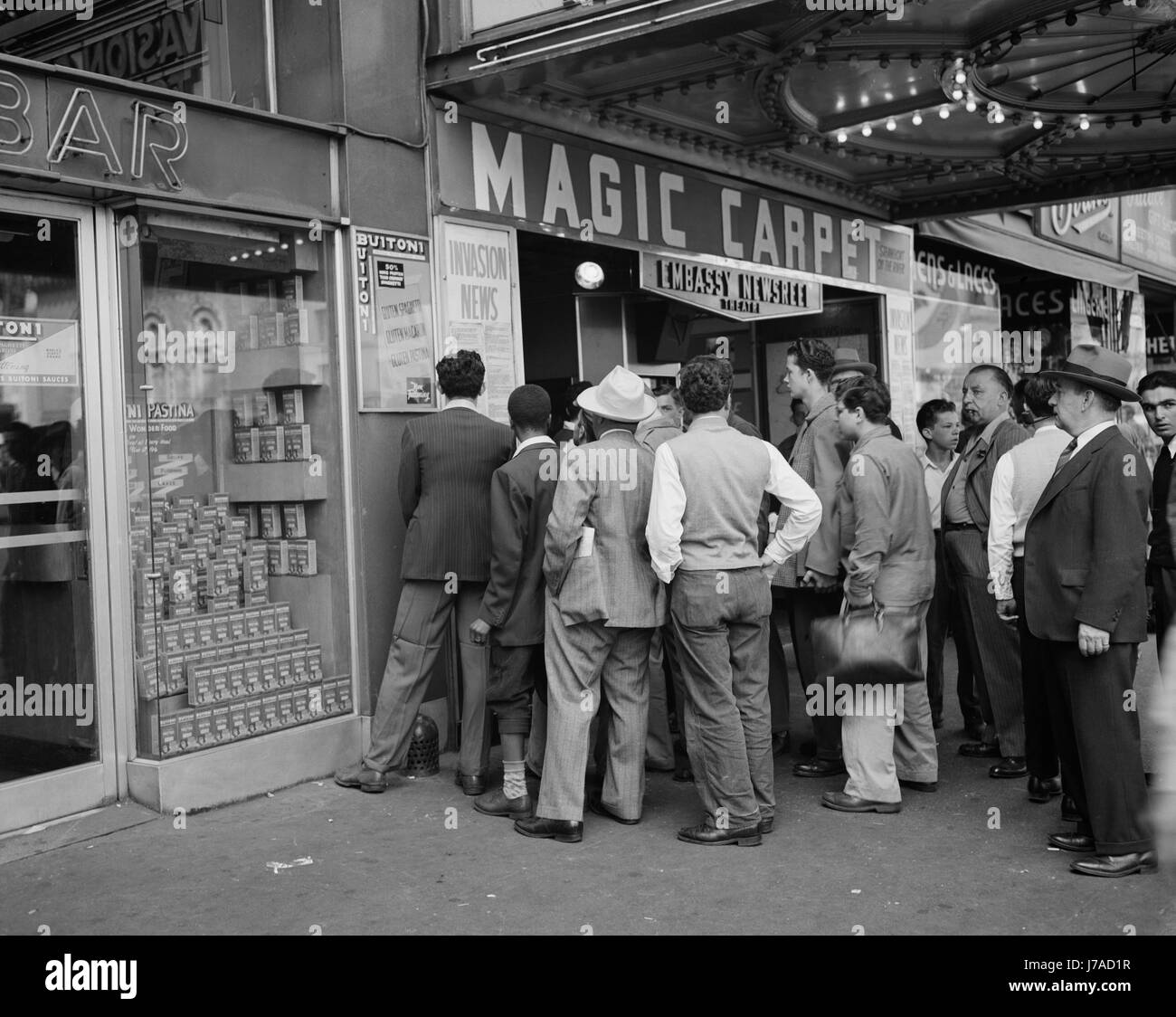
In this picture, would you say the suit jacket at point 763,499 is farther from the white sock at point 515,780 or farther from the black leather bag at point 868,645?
the white sock at point 515,780

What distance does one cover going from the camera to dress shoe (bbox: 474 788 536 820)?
571 cm

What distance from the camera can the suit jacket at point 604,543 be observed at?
525 centimetres

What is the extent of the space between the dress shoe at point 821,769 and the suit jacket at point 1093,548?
1701mm

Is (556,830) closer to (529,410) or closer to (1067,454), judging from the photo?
(529,410)

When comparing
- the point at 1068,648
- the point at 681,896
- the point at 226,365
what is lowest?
the point at 681,896

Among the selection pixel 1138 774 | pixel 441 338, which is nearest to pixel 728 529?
pixel 1138 774

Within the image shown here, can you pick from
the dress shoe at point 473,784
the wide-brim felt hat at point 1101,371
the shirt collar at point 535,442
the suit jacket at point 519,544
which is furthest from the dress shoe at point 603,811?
the wide-brim felt hat at point 1101,371

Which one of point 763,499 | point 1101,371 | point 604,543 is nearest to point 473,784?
point 604,543

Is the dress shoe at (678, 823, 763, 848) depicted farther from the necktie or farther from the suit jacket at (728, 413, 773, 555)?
the necktie

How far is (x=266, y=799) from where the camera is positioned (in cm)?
594

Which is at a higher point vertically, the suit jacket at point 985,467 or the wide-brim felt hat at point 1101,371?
the wide-brim felt hat at point 1101,371
